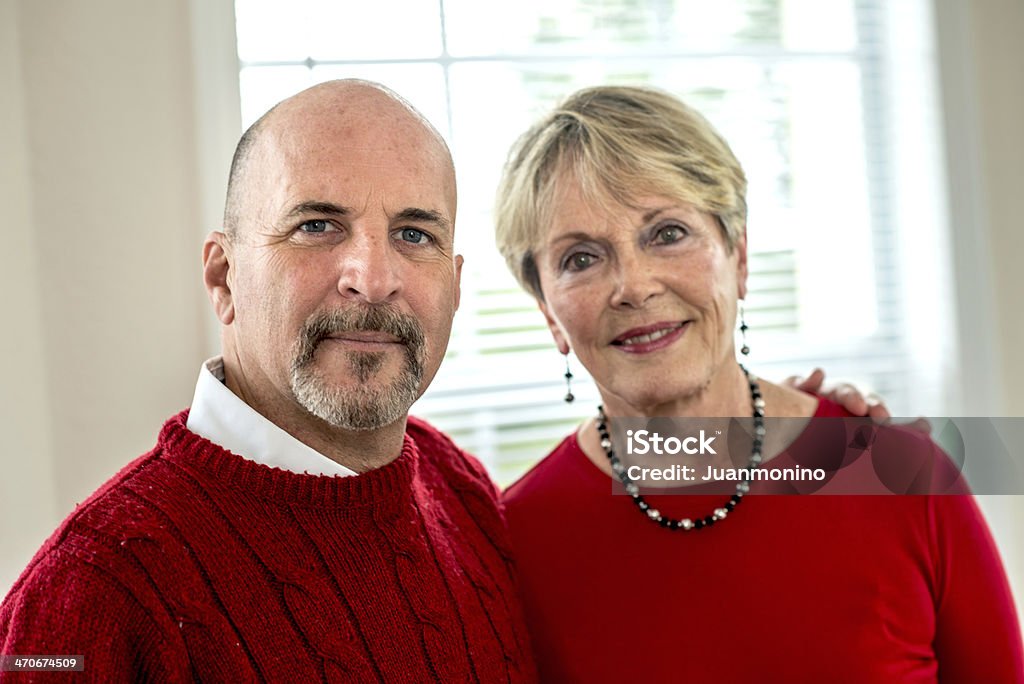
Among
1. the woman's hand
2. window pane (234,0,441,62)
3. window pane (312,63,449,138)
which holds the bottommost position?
the woman's hand

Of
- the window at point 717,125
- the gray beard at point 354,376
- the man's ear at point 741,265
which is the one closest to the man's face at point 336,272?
the gray beard at point 354,376

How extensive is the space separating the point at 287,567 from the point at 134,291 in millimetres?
1051

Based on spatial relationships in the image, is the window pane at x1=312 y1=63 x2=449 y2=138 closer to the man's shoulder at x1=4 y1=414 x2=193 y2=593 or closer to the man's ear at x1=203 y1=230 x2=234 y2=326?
the man's ear at x1=203 y1=230 x2=234 y2=326

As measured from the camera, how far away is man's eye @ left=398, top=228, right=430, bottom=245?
3.88 ft

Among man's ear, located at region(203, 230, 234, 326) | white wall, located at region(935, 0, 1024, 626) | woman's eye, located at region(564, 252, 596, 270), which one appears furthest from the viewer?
white wall, located at region(935, 0, 1024, 626)

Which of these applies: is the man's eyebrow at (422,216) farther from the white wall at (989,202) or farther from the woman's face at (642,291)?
the white wall at (989,202)

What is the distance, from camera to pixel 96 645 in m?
0.91

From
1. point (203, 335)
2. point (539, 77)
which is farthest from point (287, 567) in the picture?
point (539, 77)

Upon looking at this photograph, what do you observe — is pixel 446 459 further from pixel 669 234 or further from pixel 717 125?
pixel 717 125

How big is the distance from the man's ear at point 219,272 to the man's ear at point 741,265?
2.78ft

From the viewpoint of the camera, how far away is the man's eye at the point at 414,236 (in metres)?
1.18

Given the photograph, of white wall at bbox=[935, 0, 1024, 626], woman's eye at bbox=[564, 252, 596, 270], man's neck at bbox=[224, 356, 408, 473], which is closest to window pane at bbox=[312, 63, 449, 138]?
woman's eye at bbox=[564, 252, 596, 270]

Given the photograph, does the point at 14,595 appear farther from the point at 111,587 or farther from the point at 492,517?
the point at 492,517

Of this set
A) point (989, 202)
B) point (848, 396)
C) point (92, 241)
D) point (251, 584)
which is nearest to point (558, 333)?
point (848, 396)
